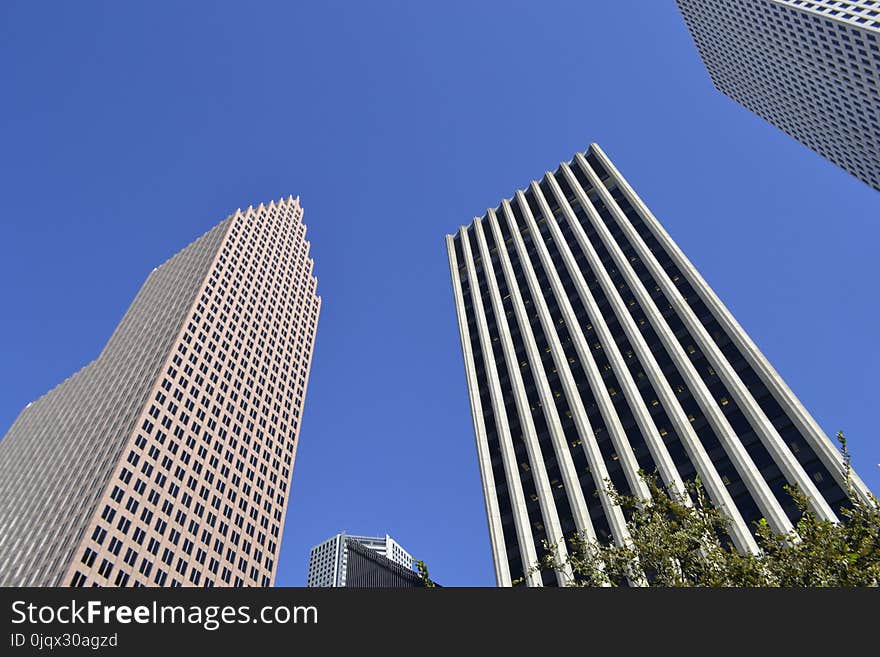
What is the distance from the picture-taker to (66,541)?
315ft

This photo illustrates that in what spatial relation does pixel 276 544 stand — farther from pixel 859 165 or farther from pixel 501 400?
pixel 859 165

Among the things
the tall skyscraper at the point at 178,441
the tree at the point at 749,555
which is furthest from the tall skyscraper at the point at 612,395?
the tall skyscraper at the point at 178,441

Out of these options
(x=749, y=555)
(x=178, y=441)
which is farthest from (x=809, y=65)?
(x=178, y=441)

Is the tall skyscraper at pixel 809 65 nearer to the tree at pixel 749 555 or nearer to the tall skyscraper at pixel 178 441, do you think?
the tree at pixel 749 555

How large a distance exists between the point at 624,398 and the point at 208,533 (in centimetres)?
8409

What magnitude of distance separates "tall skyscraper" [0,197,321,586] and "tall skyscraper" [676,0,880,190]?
141m

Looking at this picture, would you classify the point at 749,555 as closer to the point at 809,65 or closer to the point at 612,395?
the point at 612,395

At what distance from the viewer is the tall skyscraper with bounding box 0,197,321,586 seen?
100 m

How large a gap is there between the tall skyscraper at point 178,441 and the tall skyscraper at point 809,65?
141 meters

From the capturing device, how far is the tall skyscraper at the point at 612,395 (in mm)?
55656

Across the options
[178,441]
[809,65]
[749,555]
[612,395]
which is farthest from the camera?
[809,65]

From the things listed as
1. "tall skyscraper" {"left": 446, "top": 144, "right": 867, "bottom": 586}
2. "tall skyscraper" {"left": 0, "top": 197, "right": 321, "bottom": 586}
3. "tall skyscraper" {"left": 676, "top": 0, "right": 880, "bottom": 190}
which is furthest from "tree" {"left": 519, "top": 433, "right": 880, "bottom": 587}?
"tall skyscraper" {"left": 676, "top": 0, "right": 880, "bottom": 190}

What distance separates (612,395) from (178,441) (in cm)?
8757

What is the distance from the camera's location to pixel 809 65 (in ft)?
429
